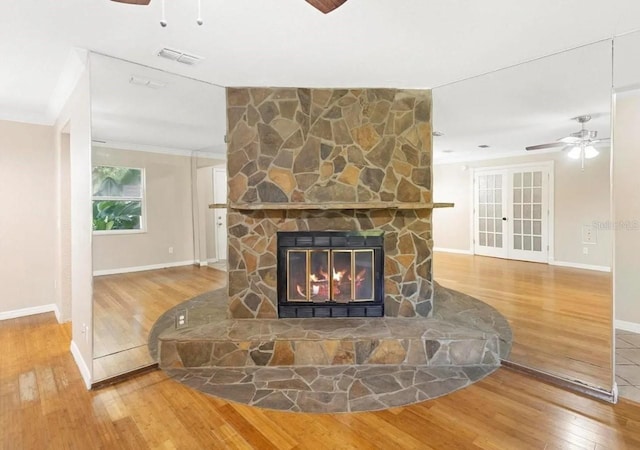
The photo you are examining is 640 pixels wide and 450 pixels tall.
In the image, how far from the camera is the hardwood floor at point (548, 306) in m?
2.66


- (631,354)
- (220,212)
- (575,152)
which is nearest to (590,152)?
Answer: (575,152)

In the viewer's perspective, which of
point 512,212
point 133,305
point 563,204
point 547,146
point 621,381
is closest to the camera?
point 621,381

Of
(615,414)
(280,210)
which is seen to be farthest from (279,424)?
(615,414)

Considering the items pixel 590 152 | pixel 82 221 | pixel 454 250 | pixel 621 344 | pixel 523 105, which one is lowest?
pixel 621 344

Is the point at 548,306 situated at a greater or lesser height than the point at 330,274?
lesser

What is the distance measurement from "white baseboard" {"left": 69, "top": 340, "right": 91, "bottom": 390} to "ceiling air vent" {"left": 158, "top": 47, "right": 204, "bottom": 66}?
2513mm

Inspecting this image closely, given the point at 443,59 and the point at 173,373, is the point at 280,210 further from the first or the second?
the point at 443,59

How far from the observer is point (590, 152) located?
279cm

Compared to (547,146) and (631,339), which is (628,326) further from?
(547,146)

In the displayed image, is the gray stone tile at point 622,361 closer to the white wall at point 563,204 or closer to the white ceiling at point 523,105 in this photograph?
the white wall at point 563,204

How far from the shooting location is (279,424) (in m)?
2.02

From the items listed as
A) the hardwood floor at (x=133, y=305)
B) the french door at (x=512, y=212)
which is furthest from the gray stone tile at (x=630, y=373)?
the hardwood floor at (x=133, y=305)

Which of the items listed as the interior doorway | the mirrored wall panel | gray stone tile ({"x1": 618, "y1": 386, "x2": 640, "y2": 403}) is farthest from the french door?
the mirrored wall panel

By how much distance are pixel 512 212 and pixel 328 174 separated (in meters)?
2.57
